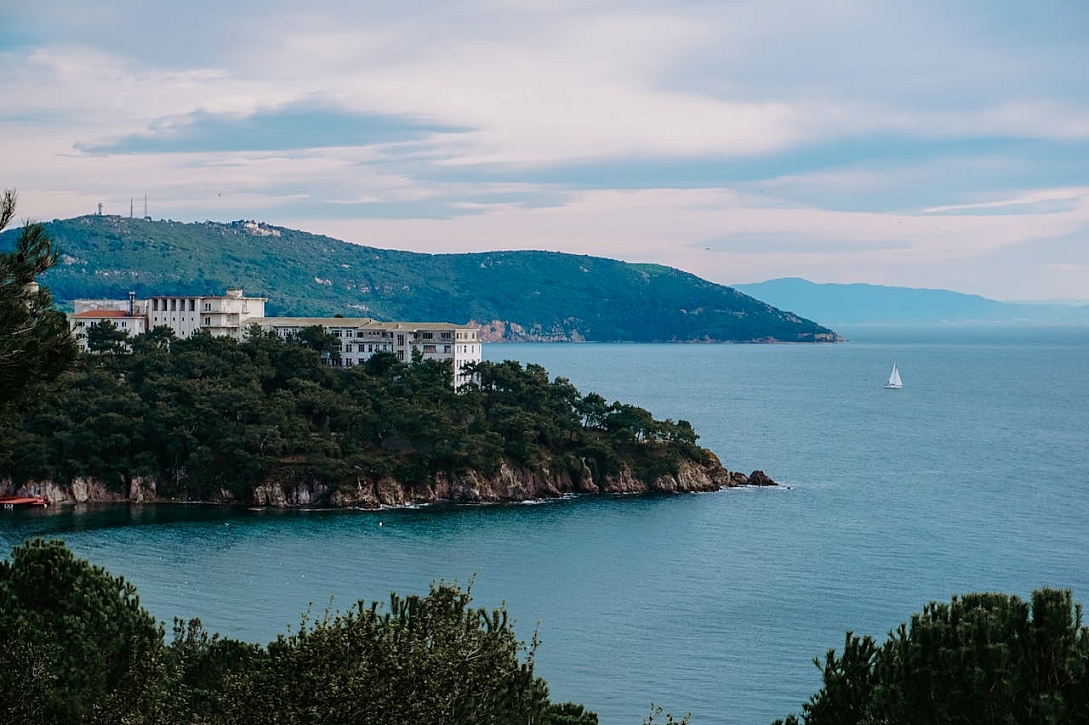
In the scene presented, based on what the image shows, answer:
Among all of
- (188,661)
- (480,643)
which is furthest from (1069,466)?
(480,643)

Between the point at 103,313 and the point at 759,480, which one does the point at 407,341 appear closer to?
the point at 103,313

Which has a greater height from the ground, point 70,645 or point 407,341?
point 407,341

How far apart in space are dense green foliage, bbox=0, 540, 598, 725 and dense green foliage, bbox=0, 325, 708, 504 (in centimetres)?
3077

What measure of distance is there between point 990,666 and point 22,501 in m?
42.8

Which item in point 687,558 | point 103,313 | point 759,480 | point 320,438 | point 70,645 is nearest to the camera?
point 70,645

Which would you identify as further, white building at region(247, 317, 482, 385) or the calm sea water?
white building at region(247, 317, 482, 385)

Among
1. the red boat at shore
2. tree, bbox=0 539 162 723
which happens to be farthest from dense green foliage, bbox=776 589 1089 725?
the red boat at shore

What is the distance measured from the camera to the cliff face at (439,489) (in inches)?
1930

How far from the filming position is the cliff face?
4903cm

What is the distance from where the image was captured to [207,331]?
64938 mm

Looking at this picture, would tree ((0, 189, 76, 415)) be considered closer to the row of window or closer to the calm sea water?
the calm sea water

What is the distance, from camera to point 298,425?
5231cm

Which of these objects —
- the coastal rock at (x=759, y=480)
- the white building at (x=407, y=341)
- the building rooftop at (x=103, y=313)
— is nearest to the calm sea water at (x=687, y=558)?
the coastal rock at (x=759, y=480)

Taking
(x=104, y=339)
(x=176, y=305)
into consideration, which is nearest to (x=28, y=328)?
(x=104, y=339)
